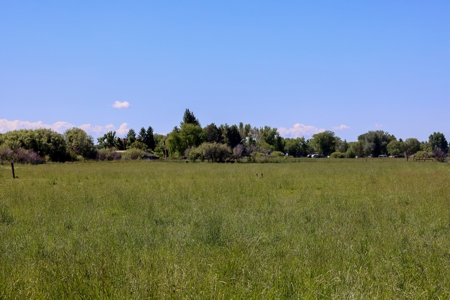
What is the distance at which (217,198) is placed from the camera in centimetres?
1343

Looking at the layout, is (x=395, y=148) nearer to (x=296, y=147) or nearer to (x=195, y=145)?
(x=296, y=147)

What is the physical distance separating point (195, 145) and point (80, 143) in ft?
103

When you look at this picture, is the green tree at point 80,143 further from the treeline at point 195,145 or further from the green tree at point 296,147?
the green tree at point 296,147

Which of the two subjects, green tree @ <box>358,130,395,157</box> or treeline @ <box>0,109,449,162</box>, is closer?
treeline @ <box>0,109,449,162</box>

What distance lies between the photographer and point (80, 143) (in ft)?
310

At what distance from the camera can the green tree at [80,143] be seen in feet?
309

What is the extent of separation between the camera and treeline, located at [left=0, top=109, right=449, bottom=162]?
244 feet

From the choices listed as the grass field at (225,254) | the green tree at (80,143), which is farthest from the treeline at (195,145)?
the grass field at (225,254)

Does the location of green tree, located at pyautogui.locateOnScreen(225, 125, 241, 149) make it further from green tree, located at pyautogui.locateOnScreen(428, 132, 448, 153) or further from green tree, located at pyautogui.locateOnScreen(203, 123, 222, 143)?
green tree, located at pyautogui.locateOnScreen(428, 132, 448, 153)

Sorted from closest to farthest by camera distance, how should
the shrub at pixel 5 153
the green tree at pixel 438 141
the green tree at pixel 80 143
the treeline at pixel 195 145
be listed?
the shrub at pixel 5 153 → the treeline at pixel 195 145 → the green tree at pixel 80 143 → the green tree at pixel 438 141

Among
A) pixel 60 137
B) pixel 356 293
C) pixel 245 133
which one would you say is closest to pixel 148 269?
pixel 356 293

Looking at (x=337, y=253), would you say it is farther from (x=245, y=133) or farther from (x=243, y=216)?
(x=245, y=133)

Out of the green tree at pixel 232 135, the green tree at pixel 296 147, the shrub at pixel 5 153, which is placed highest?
the green tree at pixel 232 135

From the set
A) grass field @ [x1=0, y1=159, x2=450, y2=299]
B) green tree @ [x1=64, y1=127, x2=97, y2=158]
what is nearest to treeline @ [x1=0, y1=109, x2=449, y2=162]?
green tree @ [x1=64, y1=127, x2=97, y2=158]
